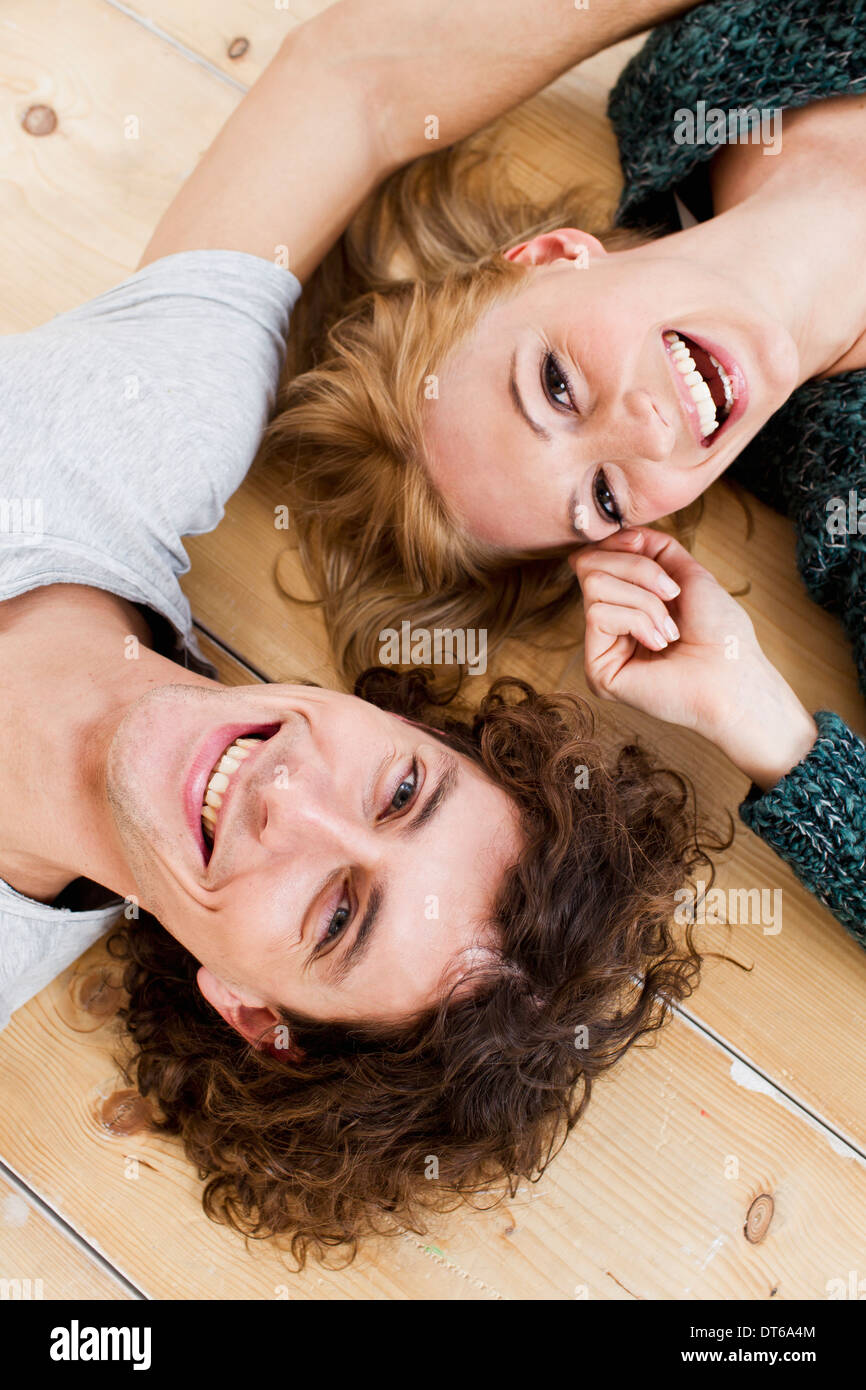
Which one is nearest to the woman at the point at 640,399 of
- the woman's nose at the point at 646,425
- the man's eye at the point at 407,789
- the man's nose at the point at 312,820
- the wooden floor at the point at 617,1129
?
the woman's nose at the point at 646,425

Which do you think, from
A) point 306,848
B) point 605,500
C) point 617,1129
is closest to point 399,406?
point 605,500

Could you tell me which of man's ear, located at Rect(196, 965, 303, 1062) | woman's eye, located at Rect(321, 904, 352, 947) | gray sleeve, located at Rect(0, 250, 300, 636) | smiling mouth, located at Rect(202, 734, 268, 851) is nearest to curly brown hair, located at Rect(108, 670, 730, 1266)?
man's ear, located at Rect(196, 965, 303, 1062)

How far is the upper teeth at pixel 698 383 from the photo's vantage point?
1.37 meters

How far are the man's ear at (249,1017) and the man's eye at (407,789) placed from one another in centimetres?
31

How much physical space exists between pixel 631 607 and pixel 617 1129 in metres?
0.76

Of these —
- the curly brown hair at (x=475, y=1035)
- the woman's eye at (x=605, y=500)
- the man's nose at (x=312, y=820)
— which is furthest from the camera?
the woman's eye at (x=605, y=500)

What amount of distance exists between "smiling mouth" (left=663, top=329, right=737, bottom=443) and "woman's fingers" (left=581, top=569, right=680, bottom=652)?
0.22m

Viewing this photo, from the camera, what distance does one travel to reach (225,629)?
1.68 meters

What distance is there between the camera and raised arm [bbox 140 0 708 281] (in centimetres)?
151

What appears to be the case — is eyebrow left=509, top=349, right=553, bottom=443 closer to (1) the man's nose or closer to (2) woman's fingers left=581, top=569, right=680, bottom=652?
(2) woman's fingers left=581, top=569, right=680, bottom=652

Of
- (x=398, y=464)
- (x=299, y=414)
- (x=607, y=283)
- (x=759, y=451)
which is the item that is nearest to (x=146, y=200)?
(x=299, y=414)

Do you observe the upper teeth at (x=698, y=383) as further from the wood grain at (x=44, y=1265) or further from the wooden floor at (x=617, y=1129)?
the wood grain at (x=44, y=1265)

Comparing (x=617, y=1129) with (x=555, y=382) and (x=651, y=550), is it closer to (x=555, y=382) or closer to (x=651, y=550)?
(x=651, y=550)

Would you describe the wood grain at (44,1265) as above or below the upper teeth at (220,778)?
below
